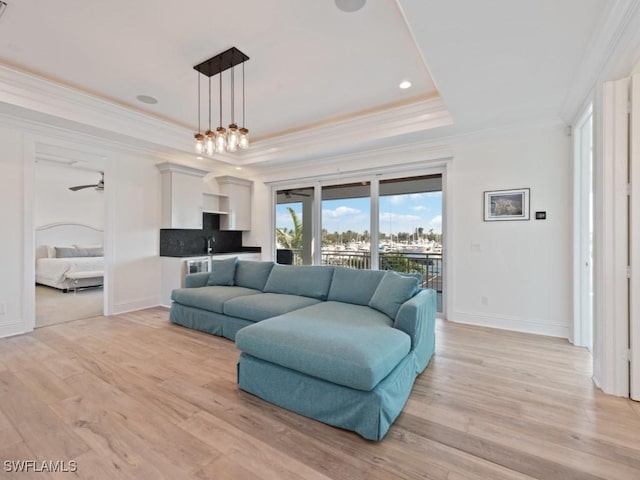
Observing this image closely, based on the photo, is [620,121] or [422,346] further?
[422,346]

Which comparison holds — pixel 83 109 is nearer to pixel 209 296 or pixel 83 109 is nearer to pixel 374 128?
pixel 209 296

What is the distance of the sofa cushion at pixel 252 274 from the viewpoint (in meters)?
4.10

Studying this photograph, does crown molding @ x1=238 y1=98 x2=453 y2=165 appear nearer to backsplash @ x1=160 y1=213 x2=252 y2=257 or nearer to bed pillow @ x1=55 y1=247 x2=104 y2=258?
backsplash @ x1=160 y1=213 x2=252 y2=257

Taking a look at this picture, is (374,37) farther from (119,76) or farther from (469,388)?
(469,388)

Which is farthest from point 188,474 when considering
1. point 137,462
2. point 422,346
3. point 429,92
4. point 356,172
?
point 356,172

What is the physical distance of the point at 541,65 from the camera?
2574 mm

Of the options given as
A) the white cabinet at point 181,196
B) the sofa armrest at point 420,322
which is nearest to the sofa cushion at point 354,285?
the sofa armrest at point 420,322

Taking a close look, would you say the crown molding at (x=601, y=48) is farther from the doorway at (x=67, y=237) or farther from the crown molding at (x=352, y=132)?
the doorway at (x=67, y=237)

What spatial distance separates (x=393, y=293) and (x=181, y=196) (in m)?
4.10

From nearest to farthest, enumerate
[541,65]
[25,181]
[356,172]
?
[541,65], [25,181], [356,172]

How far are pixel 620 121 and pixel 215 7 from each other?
10.4 feet

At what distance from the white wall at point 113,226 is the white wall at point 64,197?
3.37m

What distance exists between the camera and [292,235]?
6176mm

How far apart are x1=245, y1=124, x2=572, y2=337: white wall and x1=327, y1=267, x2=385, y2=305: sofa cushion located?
1742mm
